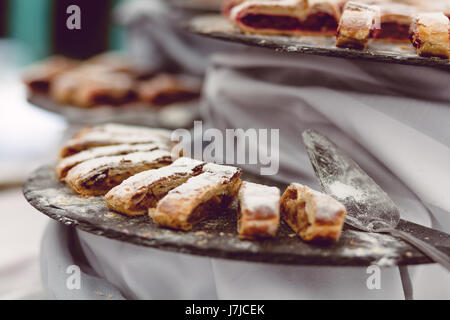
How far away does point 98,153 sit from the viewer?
3.24 ft

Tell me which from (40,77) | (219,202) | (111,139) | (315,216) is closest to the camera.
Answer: (315,216)

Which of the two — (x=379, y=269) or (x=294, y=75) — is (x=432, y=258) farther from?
(x=294, y=75)

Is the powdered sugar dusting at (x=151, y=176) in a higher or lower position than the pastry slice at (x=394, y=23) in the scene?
lower

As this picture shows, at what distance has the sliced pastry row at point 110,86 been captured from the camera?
6.55ft

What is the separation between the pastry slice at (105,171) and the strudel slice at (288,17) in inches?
14.7

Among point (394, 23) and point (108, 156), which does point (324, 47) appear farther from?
point (108, 156)

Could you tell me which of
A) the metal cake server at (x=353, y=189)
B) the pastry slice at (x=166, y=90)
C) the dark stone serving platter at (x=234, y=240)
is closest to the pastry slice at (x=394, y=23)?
the metal cake server at (x=353, y=189)

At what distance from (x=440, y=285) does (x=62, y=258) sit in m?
0.74

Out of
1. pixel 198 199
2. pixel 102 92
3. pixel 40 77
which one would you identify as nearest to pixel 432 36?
pixel 198 199

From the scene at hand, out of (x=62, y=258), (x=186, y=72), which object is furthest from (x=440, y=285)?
(x=186, y=72)

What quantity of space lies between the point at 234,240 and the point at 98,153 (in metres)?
0.40

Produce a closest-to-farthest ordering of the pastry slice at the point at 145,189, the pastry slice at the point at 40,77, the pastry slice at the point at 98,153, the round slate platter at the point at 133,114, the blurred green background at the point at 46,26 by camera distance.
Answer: the pastry slice at the point at 145,189
the pastry slice at the point at 98,153
the round slate platter at the point at 133,114
the pastry slice at the point at 40,77
the blurred green background at the point at 46,26

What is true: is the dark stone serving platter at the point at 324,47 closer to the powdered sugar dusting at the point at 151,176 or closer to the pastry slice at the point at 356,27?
the pastry slice at the point at 356,27

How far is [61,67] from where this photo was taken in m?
2.57
